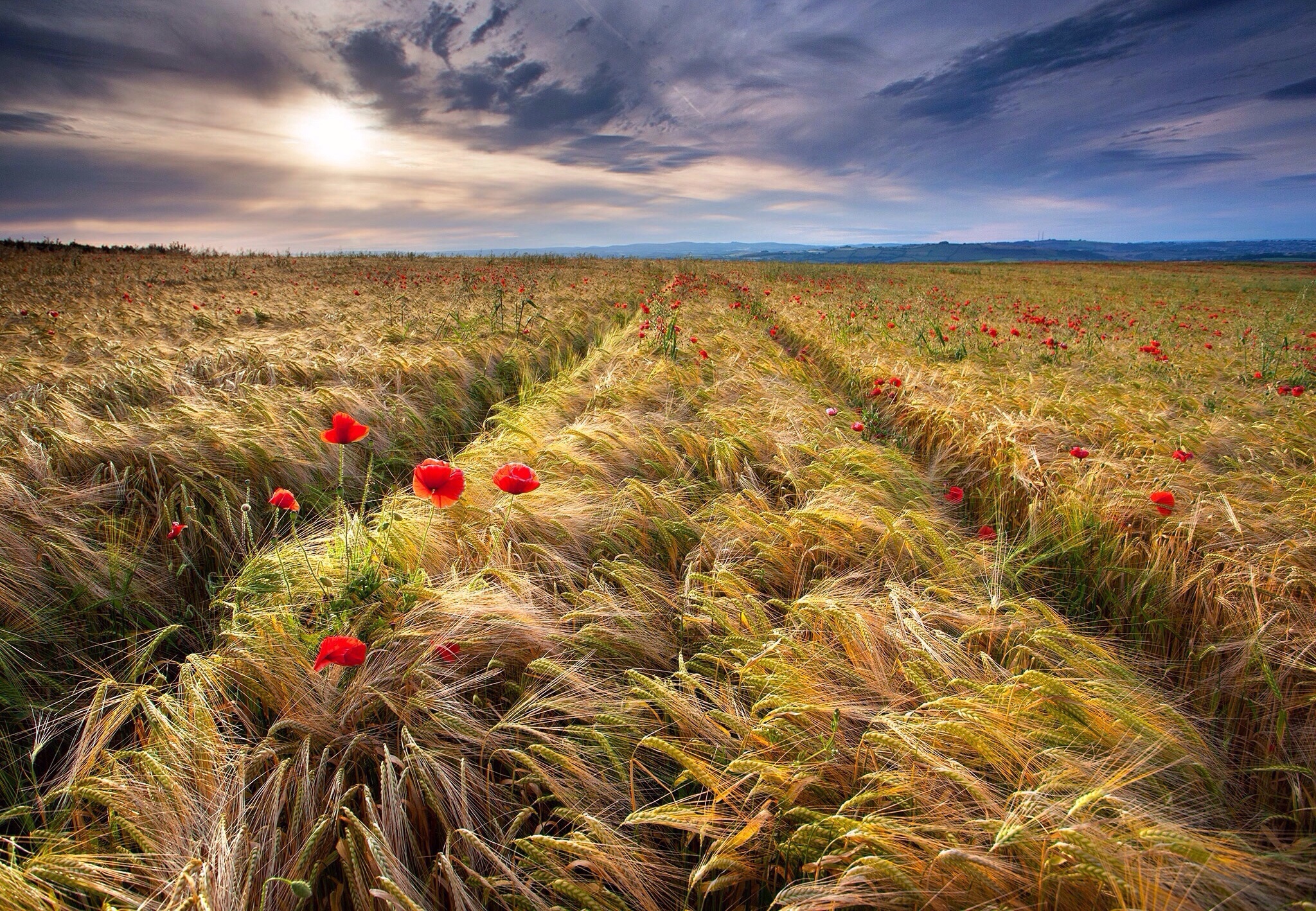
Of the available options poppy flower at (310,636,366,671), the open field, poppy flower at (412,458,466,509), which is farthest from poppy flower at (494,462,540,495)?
poppy flower at (310,636,366,671)

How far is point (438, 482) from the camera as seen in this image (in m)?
1.82

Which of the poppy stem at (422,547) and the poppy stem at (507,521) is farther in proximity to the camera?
the poppy stem at (507,521)

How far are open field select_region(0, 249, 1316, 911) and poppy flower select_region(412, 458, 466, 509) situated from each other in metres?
0.30

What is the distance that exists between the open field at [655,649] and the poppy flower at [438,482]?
0.30 meters

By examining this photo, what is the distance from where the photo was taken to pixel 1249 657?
1.83 meters

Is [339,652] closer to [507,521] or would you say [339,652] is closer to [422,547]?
[422,547]

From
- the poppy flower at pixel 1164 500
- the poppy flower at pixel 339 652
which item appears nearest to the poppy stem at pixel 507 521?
the poppy flower at pixel 339 652

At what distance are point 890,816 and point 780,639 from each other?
538mm

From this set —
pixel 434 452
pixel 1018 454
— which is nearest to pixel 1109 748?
pixel 1018 454

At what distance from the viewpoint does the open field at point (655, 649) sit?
43.8 inches

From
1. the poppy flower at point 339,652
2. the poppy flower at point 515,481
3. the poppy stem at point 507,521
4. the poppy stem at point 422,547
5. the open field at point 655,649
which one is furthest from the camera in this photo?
the poppy stem at point 507,521

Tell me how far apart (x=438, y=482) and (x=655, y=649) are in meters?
0.91

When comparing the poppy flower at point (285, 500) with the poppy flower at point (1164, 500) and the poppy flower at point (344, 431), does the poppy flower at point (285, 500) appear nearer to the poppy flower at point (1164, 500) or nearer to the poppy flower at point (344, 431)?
the poppy flower at point (344, 431)

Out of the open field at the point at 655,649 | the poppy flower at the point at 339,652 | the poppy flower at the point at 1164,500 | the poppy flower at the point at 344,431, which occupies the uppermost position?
the poppy flower at the point at 344,431
